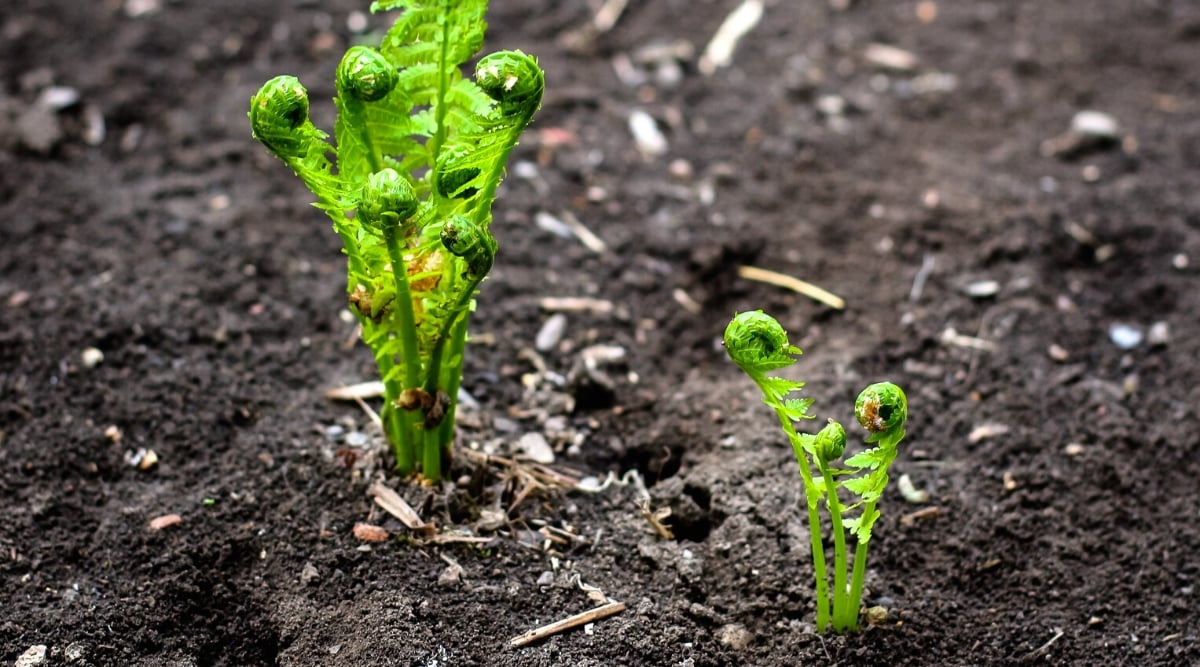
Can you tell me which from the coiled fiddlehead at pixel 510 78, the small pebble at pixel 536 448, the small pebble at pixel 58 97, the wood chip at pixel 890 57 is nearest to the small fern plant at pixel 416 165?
the coiled fiddlehead at pixel 510 78

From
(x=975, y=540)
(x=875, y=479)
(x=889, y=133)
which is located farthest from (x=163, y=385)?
(x=889, y=133)

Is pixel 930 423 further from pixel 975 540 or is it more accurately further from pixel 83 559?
pixel 83 559

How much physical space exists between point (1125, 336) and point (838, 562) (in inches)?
48.9

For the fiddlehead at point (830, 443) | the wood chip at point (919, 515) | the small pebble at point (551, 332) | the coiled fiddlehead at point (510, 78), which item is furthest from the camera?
the small pebble at point (551, 332)

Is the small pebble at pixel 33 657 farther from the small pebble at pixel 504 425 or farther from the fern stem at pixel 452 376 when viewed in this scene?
the small pebble at pixel 504 425

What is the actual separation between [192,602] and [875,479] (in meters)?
1.18

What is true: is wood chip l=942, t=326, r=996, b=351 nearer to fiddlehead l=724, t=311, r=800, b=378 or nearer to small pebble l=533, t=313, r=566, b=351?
small pebble l=533, t=313, r=566, b=351

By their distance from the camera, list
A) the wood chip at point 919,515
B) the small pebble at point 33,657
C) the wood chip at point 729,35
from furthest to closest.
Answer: the wood chip at point 729,35 → the wood chip at point 919,515 → the small pebble at point 33,657

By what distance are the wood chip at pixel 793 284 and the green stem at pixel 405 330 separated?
109 centimetres

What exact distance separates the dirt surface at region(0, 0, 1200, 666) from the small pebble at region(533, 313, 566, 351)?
3cm

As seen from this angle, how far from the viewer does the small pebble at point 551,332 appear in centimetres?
260

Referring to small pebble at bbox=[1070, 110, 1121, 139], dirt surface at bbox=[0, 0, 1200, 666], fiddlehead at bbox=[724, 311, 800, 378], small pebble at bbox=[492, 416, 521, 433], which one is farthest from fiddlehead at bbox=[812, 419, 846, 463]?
small pebble at bbox=[1070, 110, 1121, 139]

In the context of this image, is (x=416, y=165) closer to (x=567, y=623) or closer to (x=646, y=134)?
(x=567, y=623)

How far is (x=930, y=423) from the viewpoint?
2.45m
